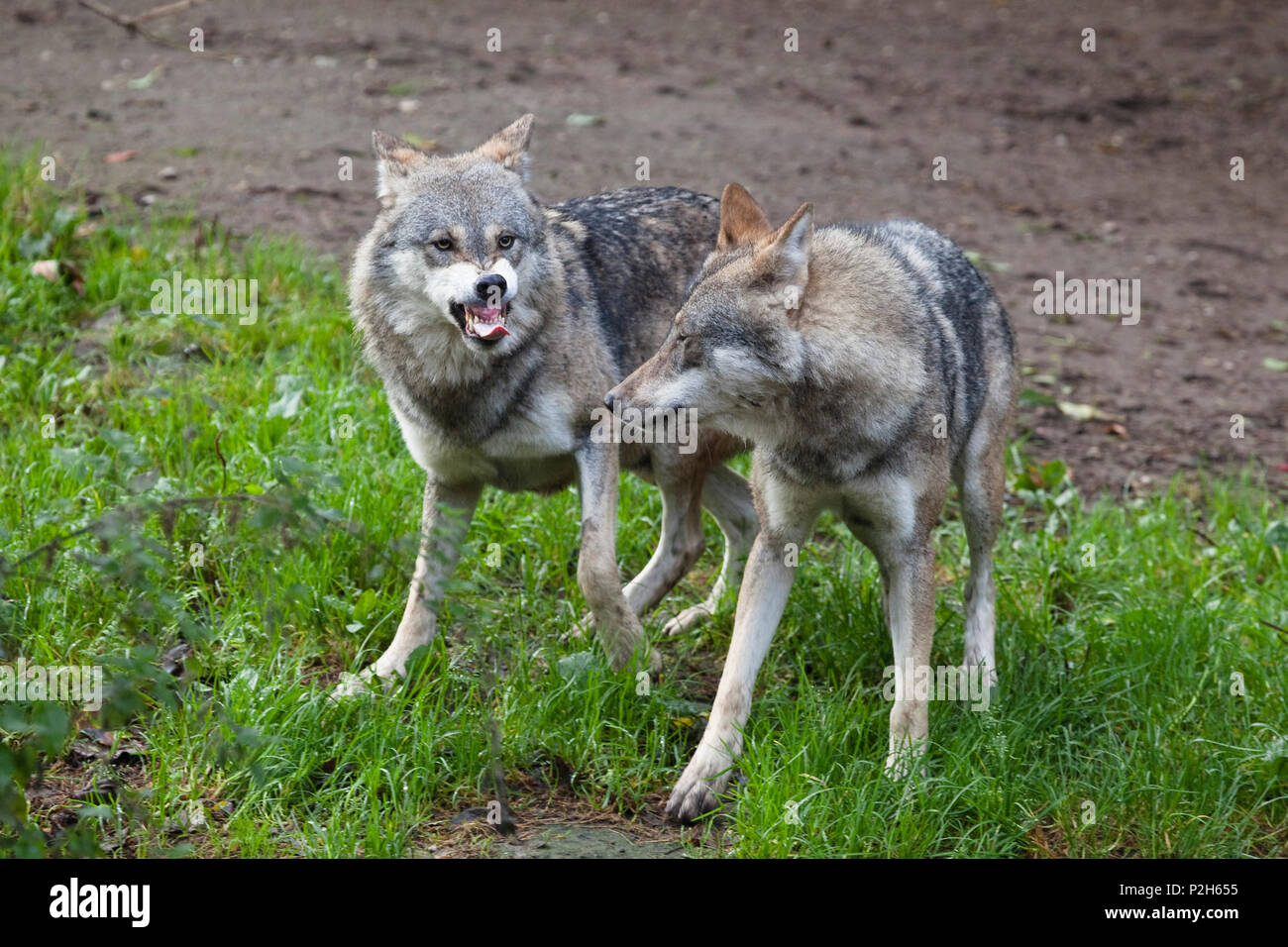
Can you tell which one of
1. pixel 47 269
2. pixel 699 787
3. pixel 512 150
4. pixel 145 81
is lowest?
pixel 699 787

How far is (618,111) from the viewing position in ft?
32.3

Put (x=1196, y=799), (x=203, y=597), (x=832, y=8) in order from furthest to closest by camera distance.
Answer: (x=832, y=8) < (x=203, y=597) < (x=1196, y=799)

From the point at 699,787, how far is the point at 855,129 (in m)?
7.41

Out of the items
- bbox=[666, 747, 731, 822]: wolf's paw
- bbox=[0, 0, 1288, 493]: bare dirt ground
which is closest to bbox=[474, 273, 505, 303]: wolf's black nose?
bbox=[666, 747, 731, 822]: wolf's paw

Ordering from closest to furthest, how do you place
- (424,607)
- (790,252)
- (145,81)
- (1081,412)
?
(790,252) → (424,607) → (1081,412) → (145,81)

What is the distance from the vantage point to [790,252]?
4020 mm

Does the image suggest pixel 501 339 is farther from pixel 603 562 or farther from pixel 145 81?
pixel 145 81

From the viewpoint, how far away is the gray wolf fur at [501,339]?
452cm

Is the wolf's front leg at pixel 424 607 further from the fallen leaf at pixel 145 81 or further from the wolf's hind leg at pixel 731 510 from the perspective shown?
the fallen leaf at pixel 145 81

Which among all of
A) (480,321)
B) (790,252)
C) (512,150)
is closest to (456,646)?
(480,321)

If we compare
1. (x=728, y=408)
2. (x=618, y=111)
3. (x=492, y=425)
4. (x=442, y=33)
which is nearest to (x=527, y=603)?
(x=492, y=425)

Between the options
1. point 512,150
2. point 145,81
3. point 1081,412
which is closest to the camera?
point 512,150

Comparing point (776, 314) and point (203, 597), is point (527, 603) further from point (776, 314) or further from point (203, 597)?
point (776, 314)

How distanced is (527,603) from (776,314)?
72.2 inches
